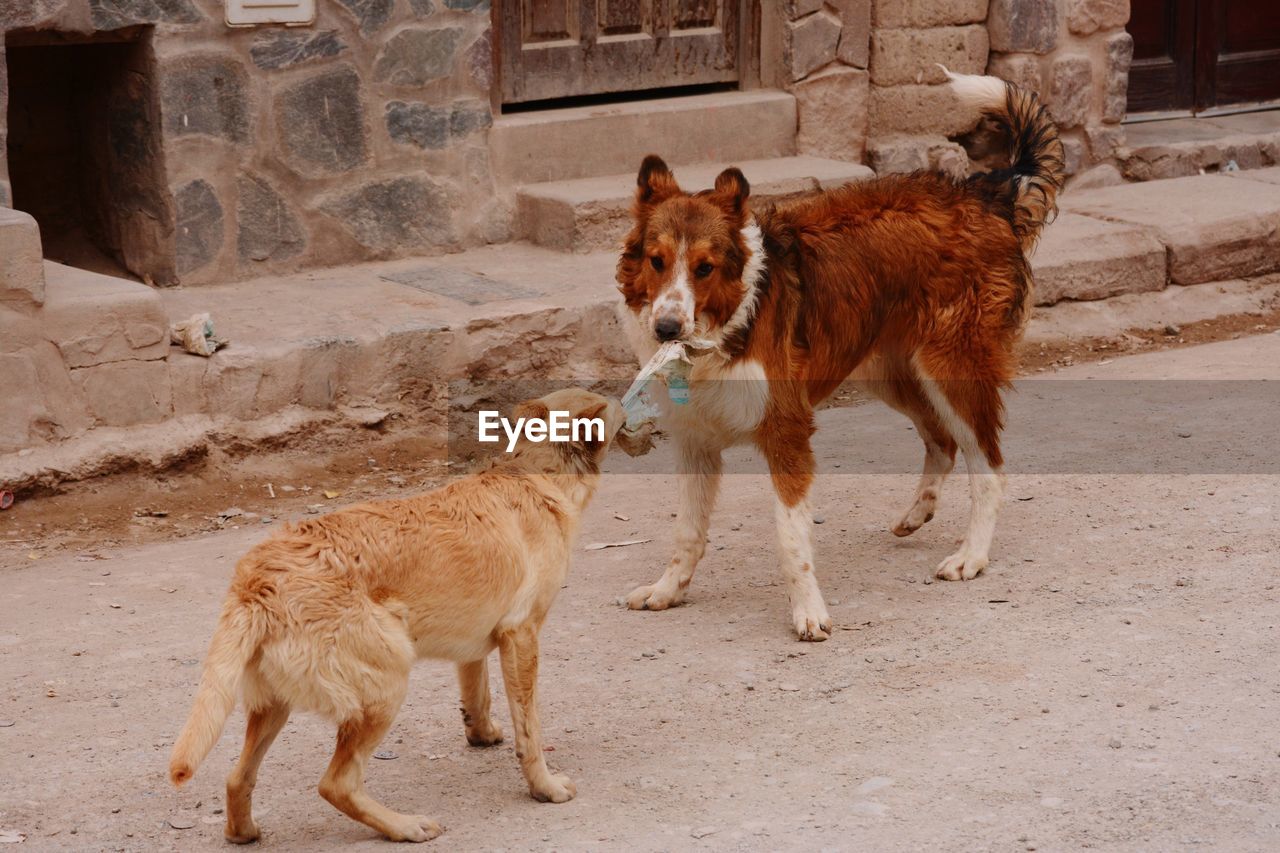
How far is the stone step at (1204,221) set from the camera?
8734 mm

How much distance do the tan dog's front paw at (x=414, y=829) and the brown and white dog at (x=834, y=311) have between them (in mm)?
1656

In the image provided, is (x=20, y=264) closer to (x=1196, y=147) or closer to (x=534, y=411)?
(x=534, y=411)

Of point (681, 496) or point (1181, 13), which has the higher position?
point (1181, 13)

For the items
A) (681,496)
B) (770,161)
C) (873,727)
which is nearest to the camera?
(873,727)

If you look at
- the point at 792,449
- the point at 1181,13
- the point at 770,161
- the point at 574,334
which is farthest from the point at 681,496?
the point at 1181,13

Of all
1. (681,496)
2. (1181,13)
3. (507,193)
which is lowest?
(681,496)

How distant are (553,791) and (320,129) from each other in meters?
4.18

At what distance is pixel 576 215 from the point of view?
758cm

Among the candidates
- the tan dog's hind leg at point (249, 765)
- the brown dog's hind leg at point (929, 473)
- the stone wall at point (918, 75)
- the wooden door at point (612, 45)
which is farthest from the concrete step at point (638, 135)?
the tan dog's hind leg at point (249, 765)

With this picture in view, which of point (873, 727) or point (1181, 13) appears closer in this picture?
point (873, 727)

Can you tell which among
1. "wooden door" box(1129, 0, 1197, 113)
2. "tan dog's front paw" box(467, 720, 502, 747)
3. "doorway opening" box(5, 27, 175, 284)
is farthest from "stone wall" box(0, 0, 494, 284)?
"wooden door" box(1129, 0, 1197, 113)

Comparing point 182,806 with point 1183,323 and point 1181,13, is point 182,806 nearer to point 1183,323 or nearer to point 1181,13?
point 1183,323

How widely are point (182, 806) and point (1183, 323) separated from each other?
21.1 ft

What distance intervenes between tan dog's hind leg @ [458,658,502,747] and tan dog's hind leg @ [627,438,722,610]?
109 cm
